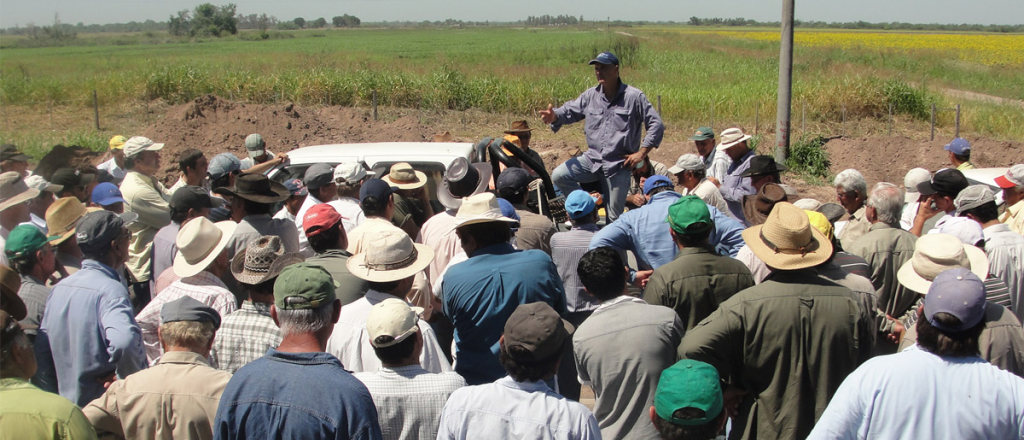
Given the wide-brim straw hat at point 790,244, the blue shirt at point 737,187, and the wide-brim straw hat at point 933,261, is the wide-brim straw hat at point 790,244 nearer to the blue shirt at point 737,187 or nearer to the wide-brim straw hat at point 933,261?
the wide-brim straw hat at point 933,261

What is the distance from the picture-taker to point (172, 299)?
3.88 meters

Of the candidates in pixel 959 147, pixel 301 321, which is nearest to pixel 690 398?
pixel 301 321

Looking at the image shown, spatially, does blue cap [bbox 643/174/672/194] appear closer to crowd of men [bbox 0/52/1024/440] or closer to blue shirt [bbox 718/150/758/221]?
crowd of men [bbox 0/52/1024/440]

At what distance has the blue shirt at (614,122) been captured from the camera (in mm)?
6996

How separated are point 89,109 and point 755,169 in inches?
879

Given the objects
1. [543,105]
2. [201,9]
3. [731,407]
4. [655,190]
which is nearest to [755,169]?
[655,190]

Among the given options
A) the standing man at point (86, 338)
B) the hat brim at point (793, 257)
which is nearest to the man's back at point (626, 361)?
the hat brim at point (793, 257)

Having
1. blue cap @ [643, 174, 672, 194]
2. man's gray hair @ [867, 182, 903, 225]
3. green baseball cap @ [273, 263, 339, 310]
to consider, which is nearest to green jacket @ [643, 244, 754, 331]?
man's gray hair @ [867, 182, 903, 225]

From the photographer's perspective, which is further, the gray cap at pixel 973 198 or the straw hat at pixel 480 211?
the gray cap at pixel 973 198

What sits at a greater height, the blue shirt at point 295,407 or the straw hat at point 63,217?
the straw hat at point 63,217

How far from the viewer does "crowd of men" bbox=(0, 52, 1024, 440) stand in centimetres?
260

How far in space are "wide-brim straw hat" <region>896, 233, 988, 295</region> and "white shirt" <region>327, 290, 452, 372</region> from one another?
2.26 metres

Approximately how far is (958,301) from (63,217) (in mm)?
4798

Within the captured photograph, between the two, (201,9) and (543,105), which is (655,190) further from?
(201,9)
